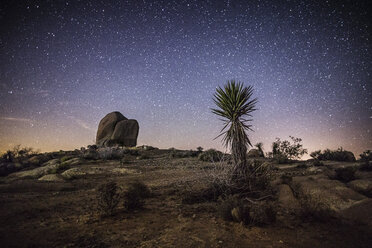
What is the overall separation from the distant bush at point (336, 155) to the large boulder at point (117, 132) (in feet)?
91.5

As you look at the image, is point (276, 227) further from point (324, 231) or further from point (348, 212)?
point (348, 212)

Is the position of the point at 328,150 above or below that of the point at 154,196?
above

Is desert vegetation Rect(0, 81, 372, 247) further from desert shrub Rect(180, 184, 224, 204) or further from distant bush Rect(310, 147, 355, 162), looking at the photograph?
distant bush Rect(310, 147, 355, 162)

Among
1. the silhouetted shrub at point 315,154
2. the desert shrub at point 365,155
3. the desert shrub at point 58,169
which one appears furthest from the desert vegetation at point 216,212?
the silhouetted shrub at point 315,154

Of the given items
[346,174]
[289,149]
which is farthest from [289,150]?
[346,174]

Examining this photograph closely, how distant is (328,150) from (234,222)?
22.5 metres

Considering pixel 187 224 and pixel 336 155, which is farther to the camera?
pixel 336 155

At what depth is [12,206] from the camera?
546 cm

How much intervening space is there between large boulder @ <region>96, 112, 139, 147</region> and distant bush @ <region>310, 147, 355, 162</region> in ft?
91.5

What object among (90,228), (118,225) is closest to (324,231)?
(118,225)

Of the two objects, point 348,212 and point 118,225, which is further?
point 348,212

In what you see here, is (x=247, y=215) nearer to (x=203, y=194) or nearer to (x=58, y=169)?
(x=203, y=194)

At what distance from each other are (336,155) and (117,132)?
102 feet

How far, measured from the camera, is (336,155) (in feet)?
60.6
